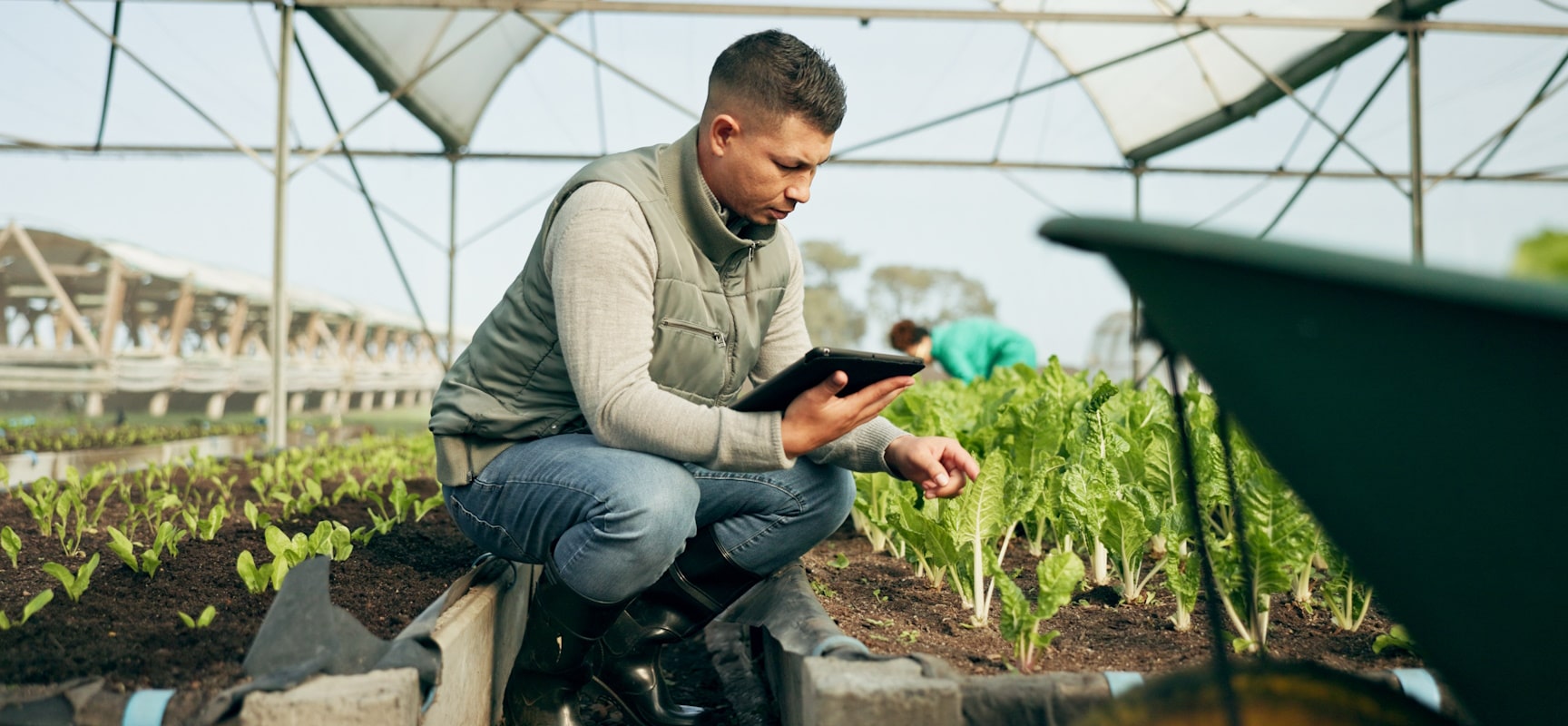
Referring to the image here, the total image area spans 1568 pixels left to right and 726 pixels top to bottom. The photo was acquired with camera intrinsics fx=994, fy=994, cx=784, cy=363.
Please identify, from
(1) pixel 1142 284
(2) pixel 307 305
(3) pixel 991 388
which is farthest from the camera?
(2) pixel 307 305

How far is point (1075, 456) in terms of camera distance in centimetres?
242

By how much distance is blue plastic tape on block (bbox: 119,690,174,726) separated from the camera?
1.30m

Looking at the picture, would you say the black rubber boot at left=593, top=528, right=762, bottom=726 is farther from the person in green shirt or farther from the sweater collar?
the person in green shirt

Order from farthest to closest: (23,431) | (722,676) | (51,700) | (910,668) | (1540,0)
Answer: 1. (23,431)
2. (1540,0)
3. (722,676)
4. (910,668)
5. (51,700)

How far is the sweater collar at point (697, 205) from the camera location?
1849 mm

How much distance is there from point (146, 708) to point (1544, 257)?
1.58 meters

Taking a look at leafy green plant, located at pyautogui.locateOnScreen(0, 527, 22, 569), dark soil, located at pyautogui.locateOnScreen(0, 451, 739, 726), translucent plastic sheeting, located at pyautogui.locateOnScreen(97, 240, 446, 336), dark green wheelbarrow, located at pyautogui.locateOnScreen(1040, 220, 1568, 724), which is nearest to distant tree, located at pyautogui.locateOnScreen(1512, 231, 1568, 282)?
dark green wheelbarrow, located at pyautogui.locateOnScreen(1040, 220, 1568, 724)

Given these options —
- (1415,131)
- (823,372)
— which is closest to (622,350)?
(823,372)

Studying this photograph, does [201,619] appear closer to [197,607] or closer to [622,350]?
[197,607]

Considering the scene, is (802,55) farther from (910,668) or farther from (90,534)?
(90,534)

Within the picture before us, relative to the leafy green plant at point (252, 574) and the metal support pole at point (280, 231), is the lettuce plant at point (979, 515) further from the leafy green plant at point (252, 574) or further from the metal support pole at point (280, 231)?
the metal support pole at point (280, 231)

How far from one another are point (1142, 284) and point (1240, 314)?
0.39 ft

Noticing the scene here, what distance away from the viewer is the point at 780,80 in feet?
5.64

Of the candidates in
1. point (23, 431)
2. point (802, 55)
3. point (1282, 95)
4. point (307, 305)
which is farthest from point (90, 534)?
point (307, 305)
